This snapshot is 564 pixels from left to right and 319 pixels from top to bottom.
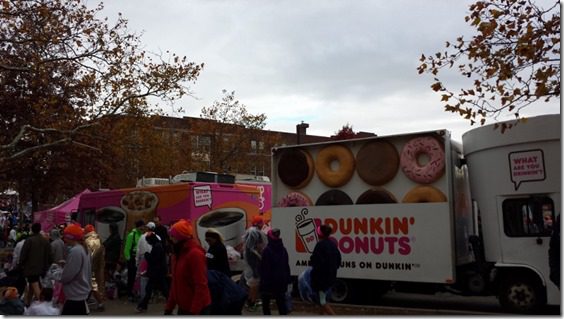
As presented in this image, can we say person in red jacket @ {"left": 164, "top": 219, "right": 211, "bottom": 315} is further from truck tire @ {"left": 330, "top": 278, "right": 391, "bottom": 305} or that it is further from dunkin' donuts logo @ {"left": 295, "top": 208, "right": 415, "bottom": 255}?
truck tire @ {"left": 330, "top": 278, "right": 391, "bottom": 305}

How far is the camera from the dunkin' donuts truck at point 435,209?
30.7ft

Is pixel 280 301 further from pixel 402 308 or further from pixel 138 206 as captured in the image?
pixel 138 206

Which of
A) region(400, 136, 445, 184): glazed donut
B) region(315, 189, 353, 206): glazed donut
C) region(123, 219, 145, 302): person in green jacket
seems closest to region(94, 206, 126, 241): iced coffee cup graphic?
region(123, 219, 145, 302): person in green jacket

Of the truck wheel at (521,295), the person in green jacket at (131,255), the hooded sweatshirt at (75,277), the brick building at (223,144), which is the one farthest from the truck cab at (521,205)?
the brick building at (223,144)

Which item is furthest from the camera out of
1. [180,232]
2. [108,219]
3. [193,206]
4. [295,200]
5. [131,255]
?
[108,219]

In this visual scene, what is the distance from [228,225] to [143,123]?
7617 millimetres

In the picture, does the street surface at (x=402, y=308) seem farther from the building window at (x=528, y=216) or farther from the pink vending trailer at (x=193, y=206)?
the pink vending trailer at (x=193, y=206)

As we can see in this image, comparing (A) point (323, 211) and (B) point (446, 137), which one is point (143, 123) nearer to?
(A) point (323, 211)

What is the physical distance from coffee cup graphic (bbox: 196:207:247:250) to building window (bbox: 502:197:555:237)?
20.6 feet

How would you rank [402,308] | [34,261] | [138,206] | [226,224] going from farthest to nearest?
[138,206] < [226,224] < [34,261] < [402,308]

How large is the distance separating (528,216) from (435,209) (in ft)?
4.78

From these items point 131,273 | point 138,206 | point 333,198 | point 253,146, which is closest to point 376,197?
point 333,198

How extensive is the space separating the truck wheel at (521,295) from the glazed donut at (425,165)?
2086 mm

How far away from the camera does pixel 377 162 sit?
10.9 meters
